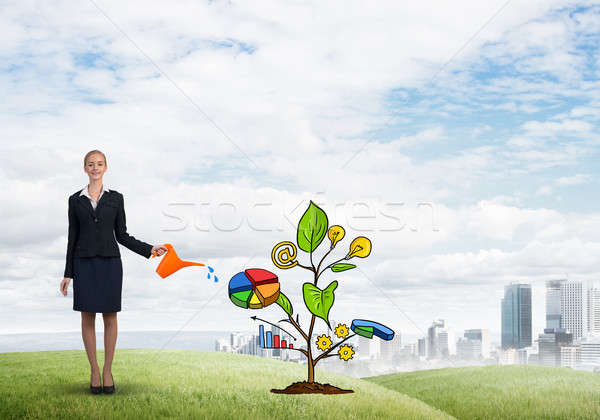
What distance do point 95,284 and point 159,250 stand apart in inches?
33.6

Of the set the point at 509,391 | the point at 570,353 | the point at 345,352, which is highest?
the point at 345,352

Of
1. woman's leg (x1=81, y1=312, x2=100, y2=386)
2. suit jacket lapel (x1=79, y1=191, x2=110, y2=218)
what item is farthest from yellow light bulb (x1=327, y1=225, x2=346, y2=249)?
woman's leg (x1=81, y1=312, x2=100, y2=386)

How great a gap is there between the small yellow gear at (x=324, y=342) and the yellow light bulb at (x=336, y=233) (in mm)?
1234

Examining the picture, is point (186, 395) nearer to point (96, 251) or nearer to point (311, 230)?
point (96, 251)

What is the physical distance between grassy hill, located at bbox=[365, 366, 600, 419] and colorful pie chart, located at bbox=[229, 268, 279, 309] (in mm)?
3941

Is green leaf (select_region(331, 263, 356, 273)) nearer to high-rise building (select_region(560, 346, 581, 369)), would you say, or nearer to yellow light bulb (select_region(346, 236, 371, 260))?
yellow light bulb (select_region(346, 236, 371, 260))

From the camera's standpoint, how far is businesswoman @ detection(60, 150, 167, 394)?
6832 millimetres

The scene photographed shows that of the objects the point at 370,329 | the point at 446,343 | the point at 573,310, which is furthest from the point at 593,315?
the point at 370,329

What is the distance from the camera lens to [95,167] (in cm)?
705

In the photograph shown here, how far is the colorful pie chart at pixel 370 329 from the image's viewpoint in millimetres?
7570

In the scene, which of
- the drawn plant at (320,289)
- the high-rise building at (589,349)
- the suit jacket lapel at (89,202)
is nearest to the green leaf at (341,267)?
the drawn plant at (320,289)

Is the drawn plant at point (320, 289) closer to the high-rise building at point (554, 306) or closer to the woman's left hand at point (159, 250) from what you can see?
the woman's left hand at point (159, 250)

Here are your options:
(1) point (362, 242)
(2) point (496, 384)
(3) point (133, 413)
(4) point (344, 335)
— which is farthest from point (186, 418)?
(2) point (496, 384)

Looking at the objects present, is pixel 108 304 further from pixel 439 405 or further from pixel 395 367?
pixel 395 367
